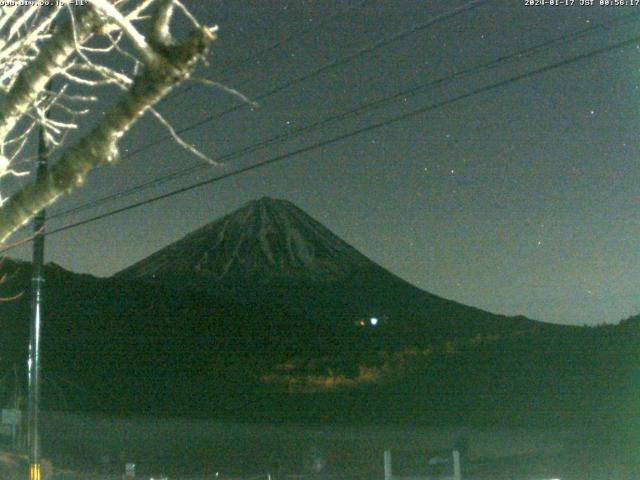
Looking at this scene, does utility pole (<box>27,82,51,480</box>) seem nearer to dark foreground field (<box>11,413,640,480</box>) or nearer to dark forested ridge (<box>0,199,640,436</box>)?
dark foreground field (<box>11,413,640,480</box>)

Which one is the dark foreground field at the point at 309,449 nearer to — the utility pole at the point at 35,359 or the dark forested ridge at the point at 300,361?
the dark forested ridge at the point at 300,361

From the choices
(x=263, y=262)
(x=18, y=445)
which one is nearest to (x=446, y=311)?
(x=263, y=262)

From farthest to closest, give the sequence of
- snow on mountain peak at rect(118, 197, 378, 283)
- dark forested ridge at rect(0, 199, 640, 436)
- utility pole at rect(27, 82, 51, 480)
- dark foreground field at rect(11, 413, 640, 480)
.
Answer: snow on mountain peak at rect(118, 197, 378, 283), dark forested ridge at rect(0, 199, 640, 436), dark foreground field at rect(11, 413, 640, 480), utility pole at rect(27, 82, 51, 480)

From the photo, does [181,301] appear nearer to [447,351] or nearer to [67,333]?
[67,333]

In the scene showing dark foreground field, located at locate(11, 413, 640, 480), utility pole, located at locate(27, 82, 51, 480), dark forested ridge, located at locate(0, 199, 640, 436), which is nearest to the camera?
utility pole, located at locate(27, 82, 51, 480)

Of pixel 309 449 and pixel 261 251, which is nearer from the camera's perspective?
pixel 309 449

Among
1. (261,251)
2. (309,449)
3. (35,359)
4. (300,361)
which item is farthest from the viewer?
(261,251)

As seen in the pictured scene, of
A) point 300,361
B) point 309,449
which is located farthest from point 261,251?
point 309,449

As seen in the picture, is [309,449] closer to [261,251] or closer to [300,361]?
[300,361]

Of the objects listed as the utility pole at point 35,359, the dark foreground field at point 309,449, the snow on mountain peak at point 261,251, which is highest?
the snow on mountain peak at point 261,251

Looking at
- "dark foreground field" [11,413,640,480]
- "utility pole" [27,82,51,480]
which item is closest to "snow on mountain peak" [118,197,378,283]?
"dark foreground field" [11,413,640,480]

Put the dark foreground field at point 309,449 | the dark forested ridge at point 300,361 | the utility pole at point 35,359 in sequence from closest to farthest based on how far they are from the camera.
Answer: the utility pole at point 35,359 < the dark foreground field at point 309,449 < the dark forested ridge at point 300,361

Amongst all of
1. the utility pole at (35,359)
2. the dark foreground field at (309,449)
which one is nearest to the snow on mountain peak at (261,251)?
the dark foreground field at (309,449)
